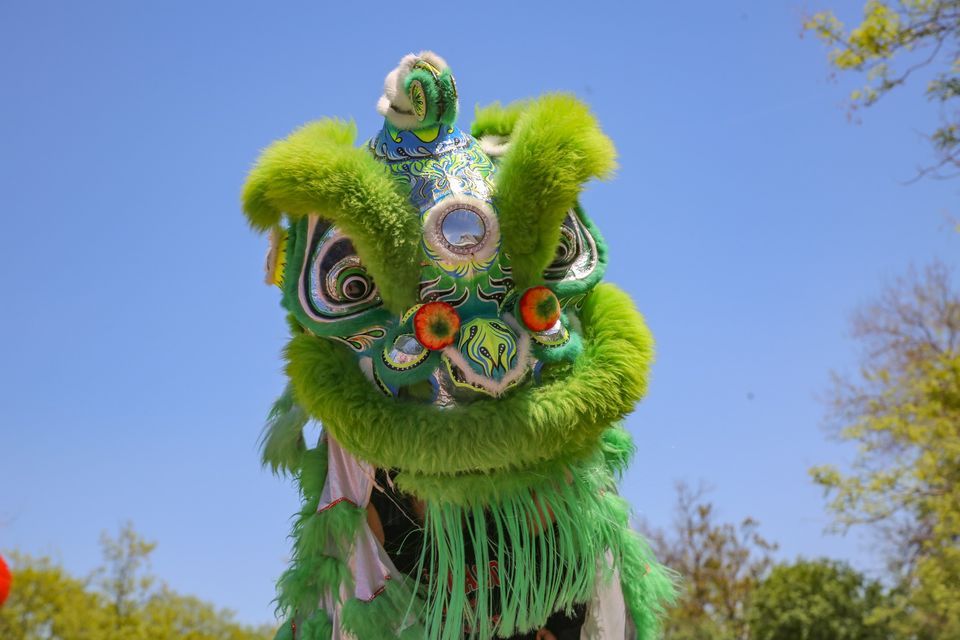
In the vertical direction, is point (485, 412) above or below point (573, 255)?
below

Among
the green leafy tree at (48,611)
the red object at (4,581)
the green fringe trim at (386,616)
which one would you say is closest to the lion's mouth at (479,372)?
the green fringe trim at (386,616)

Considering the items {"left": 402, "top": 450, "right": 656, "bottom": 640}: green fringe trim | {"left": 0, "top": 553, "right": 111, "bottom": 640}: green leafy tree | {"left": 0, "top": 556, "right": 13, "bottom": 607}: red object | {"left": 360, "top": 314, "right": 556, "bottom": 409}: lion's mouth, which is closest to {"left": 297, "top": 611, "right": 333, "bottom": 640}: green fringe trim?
{"left": 402, "top": 450, "right": 656, "bottom": 640}: green fringe trim

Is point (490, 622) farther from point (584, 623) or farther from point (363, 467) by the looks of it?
point (363, 467)

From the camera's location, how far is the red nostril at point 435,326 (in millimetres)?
2432

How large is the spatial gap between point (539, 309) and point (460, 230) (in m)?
0.27

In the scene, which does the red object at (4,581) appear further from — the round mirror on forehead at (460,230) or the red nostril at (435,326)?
the round mirror on forehead at (460,230)

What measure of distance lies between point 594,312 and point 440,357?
44cm

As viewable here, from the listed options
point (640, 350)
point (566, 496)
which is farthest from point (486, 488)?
point (640, 350)

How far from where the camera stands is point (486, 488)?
242 cm

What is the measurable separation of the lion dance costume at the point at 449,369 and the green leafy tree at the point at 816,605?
11982mm

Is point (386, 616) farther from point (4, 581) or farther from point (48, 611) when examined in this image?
point (48, 611)

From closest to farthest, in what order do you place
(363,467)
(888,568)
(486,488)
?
1. (486,488)
2. (363,467)
3. (888,568)

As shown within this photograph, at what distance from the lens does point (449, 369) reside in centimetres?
243

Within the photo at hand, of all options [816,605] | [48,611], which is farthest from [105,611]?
[816,605]
